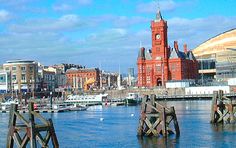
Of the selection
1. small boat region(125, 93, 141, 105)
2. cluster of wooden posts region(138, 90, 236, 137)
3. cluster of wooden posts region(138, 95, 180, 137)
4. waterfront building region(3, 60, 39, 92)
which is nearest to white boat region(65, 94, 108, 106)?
small boat region(125, 93, 141, 105)

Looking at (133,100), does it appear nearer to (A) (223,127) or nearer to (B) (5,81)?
(B) (5,81)

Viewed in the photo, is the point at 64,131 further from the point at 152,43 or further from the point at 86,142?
the point at 152,43

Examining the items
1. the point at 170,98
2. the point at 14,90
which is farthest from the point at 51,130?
the point at 14,90

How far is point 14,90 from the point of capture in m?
176

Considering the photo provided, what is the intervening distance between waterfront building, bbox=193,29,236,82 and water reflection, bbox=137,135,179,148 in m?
111

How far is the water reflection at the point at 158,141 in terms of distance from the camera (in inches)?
1684

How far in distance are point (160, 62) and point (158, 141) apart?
112209 millimetres

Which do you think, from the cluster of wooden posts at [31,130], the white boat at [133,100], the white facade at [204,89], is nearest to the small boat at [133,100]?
the white boat at [133,100]

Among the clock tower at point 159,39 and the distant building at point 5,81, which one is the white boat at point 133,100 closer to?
the clock tower at point 159,39

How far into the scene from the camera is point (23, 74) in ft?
586

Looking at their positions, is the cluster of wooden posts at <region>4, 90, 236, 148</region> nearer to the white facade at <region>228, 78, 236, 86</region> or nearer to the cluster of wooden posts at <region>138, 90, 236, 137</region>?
the cluster of wooden posts at <region>138, 90, 236, 137</region>

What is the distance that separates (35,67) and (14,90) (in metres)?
11.0

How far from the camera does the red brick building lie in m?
156

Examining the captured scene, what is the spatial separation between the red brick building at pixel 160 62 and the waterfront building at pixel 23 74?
1575 inches
